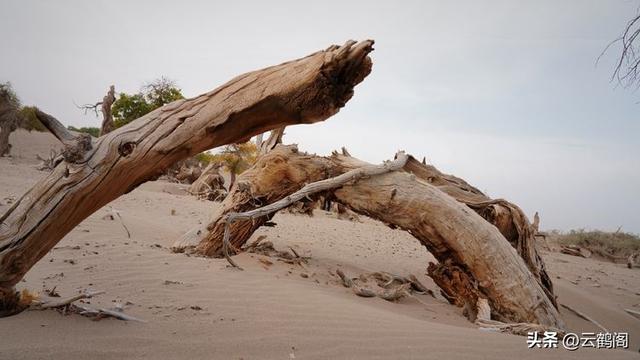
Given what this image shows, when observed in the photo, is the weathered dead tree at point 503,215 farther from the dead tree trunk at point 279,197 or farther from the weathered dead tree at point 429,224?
the weathered dead tree at point 429,224

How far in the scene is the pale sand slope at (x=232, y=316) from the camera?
2242 millimetres

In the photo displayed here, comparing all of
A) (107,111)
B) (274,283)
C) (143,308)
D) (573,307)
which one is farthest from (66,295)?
(107,111)

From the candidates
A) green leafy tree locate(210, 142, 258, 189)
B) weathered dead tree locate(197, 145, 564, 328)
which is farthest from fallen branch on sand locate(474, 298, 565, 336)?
green leafy tree locate(210, 142, 258, 189)

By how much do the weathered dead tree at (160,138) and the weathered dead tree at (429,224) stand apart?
46.2 inches

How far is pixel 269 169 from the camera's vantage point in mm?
5207

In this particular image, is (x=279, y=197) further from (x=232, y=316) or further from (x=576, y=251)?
(x=576, y=251)

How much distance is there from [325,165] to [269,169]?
2.56 feet

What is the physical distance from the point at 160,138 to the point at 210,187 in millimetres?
12707

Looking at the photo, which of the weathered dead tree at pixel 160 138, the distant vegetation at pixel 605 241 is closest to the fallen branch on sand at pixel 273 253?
the weathered dead tree at pixel 160 138

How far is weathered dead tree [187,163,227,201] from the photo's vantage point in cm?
1442

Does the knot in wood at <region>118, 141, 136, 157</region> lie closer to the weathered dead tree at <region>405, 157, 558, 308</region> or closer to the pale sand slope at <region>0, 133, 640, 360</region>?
the pale sand slope at <region>0, 133, 640, 360</region>

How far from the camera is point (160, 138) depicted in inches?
108

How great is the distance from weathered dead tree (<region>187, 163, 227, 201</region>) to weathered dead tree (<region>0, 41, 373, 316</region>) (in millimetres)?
11809

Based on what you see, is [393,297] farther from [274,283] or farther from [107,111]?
[107,111]
